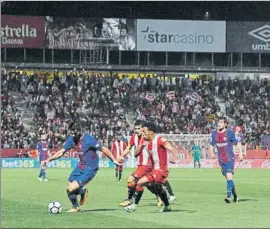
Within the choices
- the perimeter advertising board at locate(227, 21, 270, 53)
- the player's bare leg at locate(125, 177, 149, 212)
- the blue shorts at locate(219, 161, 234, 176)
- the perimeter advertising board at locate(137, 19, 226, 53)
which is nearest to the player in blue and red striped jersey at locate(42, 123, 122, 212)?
the player's bare leg at locate(125, 177, 149, 212)

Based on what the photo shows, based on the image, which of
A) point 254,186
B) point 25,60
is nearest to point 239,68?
point 25,60

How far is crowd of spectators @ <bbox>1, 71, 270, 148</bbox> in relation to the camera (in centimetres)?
5928

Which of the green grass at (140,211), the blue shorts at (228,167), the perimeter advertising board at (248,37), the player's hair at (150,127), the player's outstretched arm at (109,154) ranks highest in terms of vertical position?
the perimeter advertising board at (248,37)

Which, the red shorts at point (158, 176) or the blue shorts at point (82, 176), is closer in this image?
the red shorts at point (158, 176)

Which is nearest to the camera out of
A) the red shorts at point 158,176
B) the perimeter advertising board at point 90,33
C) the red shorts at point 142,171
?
the red shorts at point 158,176

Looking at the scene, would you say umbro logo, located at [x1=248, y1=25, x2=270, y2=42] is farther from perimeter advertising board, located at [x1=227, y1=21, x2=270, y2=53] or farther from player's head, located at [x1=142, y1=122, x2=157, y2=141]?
player's head, located at [x1=142, y1=122, x2=157, y2=141]

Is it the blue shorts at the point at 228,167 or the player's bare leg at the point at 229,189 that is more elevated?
the blue shorts at the point at 228,167

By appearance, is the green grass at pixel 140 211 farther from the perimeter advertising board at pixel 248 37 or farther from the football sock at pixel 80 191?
the perimeter advertising board at pixel 248 37

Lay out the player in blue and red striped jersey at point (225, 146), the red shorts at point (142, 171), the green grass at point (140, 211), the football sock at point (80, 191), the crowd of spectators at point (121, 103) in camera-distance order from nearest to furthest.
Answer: the green grass at point (140, 211) → the football sock at point (80, 191) → the red shorts at point (142, 171) → the player in blue and red striped jersey at point (225, 146) → the crowd of spectators at point (121, 103)

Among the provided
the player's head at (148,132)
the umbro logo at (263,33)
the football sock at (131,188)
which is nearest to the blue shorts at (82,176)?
the football sock at (131,188)

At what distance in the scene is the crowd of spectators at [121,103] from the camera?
194ft

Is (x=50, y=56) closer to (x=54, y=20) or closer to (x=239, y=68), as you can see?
(x=54, y=20)

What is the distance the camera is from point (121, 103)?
2542 inches

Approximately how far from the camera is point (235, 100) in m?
67.1
